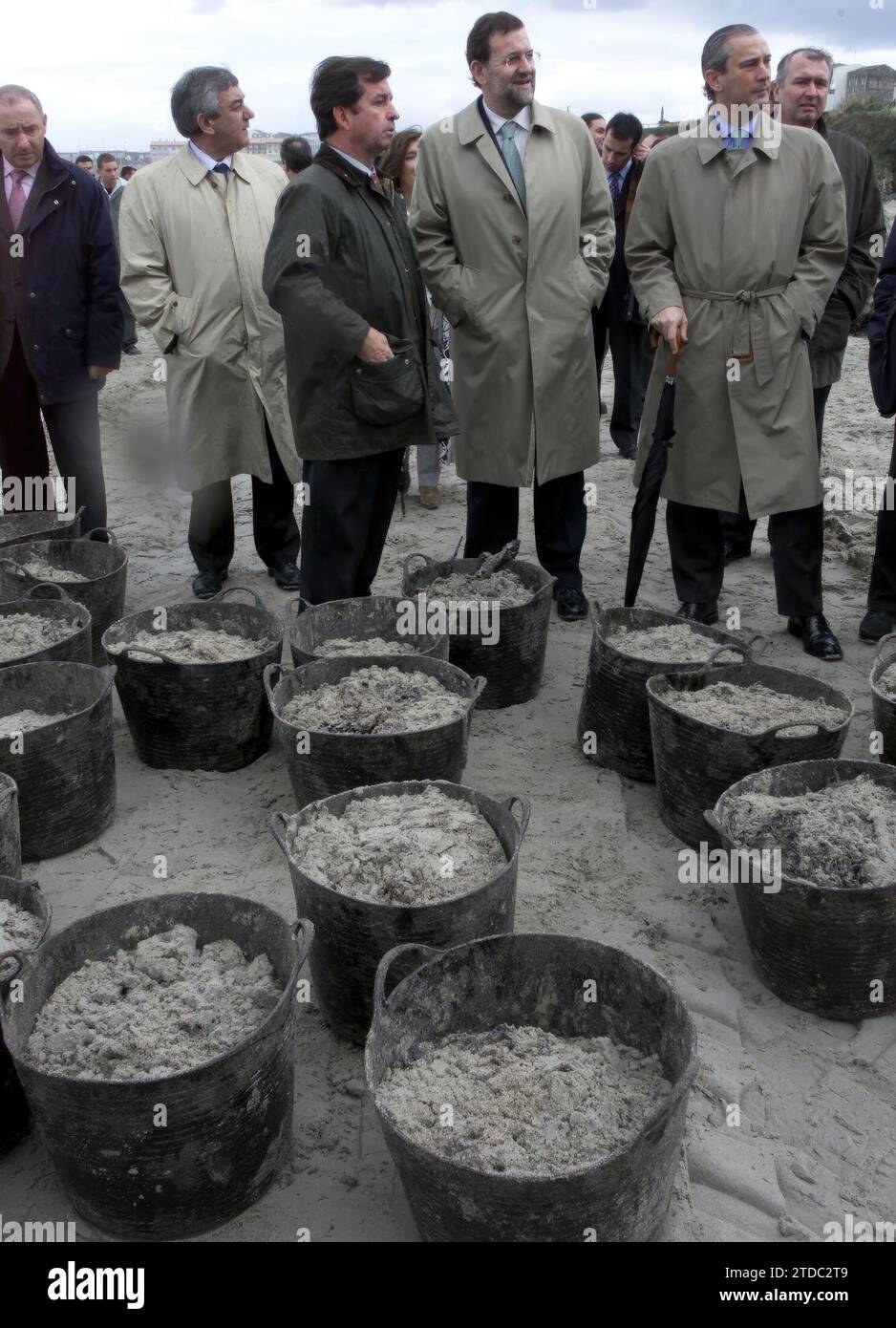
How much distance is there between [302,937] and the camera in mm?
2430

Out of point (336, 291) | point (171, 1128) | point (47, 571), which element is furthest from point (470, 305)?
point (171, 1128)

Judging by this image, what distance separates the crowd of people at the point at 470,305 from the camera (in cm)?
418

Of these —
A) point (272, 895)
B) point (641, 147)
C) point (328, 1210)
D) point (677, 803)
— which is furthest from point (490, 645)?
point (641, 147)

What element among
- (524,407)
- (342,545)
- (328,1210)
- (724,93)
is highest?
(724,93)

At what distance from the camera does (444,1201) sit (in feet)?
6.54

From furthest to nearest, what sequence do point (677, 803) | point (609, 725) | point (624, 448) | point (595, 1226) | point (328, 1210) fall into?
point (624, 448) < point (609, 725) < point (677, 803) < point (328, 1210) < point (595, 1226)

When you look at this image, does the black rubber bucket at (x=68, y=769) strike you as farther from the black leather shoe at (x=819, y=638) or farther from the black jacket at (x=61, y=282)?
the black leather shoe at (x=819, y=638)

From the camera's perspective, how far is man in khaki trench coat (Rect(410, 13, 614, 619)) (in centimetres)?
459

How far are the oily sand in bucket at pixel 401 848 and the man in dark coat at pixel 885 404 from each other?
2579 millimetres

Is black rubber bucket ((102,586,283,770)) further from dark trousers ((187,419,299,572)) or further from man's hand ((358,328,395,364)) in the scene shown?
dark trousers ((187,419,299,572))

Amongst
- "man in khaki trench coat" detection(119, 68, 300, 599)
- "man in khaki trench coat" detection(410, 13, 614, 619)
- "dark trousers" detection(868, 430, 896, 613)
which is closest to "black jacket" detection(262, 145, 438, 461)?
"man in khaki trench coat" detection(410, 13, 614, 619)

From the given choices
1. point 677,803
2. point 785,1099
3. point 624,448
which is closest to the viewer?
point 785,1099

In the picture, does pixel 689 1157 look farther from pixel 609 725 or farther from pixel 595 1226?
pixel 609 725

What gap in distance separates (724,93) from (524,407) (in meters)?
1.38
